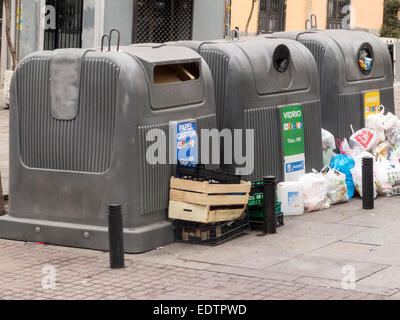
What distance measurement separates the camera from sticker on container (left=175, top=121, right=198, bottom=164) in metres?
8.72

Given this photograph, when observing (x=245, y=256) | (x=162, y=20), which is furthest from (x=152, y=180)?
(x=162, y=20)

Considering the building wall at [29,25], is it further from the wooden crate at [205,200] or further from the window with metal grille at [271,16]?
the wooden crate at [205,200]

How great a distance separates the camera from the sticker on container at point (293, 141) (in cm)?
1023

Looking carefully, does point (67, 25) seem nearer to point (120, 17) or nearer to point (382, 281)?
point (120, 17)

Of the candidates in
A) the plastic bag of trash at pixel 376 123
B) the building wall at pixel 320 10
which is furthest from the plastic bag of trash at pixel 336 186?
the building wall at pixel 320 10

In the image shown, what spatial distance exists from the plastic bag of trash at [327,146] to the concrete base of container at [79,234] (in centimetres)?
329

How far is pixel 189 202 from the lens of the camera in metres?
8.38

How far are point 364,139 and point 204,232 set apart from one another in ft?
12.2

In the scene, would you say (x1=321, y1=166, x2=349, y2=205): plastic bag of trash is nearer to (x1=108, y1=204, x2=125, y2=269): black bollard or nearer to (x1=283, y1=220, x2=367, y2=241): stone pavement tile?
(x1=283, y1=220, x2=367, y2=241): stone pavement tile

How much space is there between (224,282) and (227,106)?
291 centimetres

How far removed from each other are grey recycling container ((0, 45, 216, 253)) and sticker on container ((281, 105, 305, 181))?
1.69 meters

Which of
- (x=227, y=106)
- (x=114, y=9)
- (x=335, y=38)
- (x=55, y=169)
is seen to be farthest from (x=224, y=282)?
(x=114, y=9)

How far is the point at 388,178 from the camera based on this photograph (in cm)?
1084
